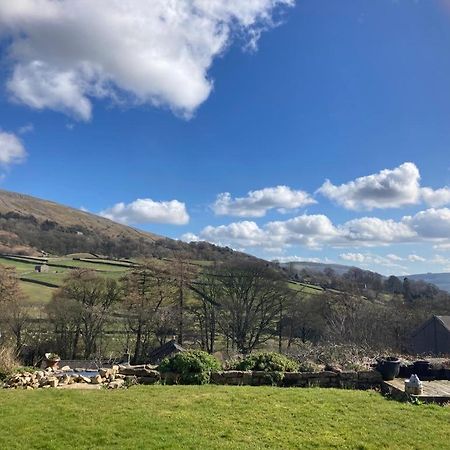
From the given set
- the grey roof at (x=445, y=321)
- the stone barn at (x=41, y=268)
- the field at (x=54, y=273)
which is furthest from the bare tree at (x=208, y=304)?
the stone barn at (x=41, y=268)

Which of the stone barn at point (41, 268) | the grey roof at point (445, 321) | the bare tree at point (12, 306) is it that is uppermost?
the stone barn at point (41, 268)

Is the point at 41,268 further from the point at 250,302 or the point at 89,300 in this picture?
the point at 250,302

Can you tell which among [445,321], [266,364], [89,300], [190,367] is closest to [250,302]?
[89,300]

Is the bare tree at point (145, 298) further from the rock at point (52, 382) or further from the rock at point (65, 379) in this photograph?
the rock at point (52, 382)

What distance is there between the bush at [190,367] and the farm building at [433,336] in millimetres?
35285

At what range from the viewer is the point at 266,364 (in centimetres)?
1370

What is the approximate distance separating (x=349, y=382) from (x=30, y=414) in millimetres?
8813

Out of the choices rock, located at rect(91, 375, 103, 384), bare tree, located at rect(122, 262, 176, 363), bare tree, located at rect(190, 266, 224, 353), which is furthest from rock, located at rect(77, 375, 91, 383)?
bare tree, located at rect(190, 266, 224, 353)

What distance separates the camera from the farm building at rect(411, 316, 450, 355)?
42.7 meters

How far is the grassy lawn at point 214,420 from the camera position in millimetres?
7848

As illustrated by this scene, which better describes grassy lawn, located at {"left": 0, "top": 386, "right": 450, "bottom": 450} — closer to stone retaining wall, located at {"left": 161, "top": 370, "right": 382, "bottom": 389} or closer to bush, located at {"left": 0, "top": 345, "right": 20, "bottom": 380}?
stone retaining wall, located at {"left": 161, "top": 370, "right": 382, "bottom": 389}

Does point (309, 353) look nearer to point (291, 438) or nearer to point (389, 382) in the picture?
point (389, 382)

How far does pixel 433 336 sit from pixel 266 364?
36143mm

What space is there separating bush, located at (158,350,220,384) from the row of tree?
90.4 feet
